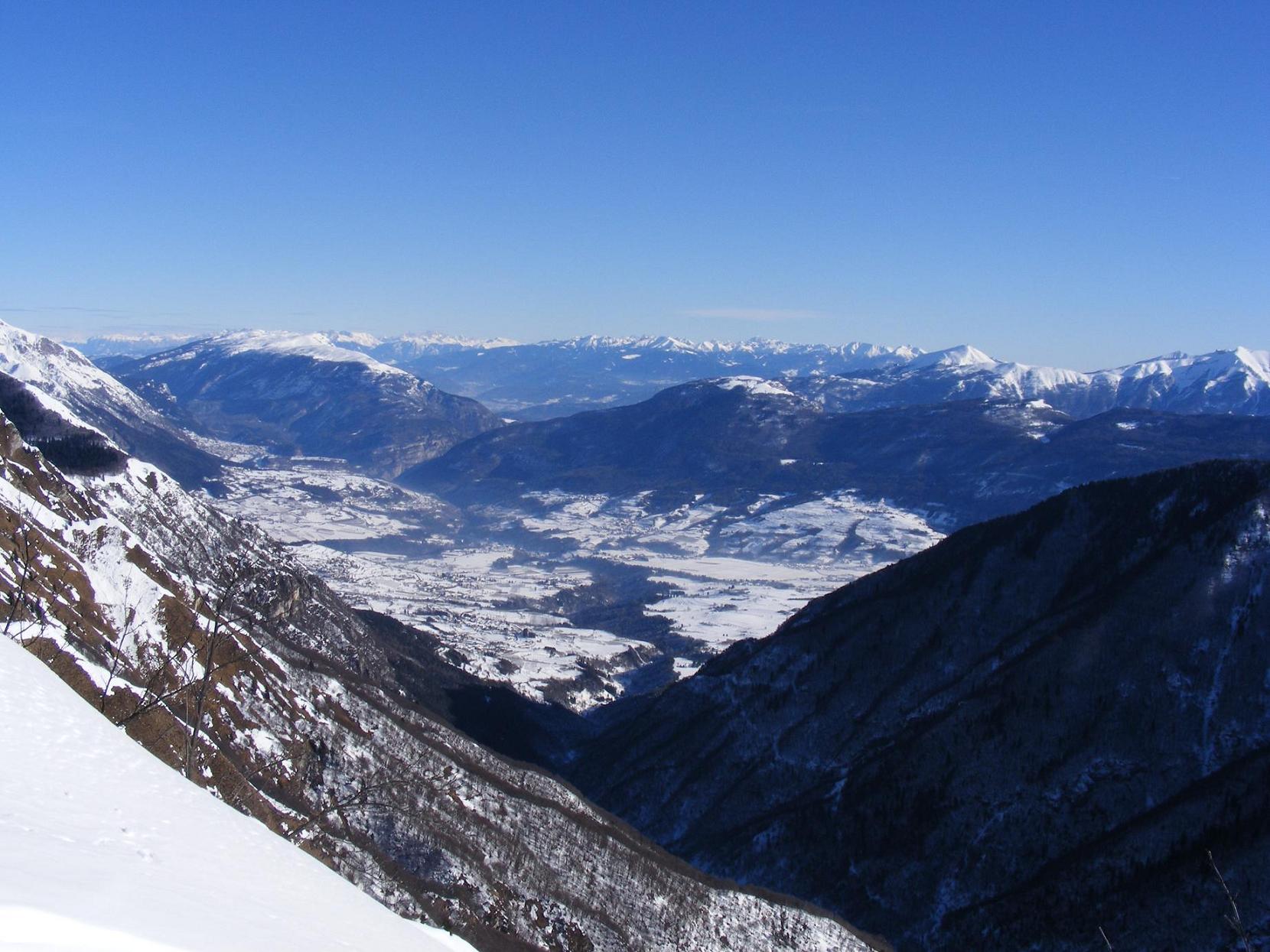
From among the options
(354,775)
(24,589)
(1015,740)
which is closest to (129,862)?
(24,589)

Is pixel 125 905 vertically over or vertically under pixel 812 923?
over

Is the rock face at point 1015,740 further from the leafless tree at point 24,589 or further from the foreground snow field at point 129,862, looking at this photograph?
the leafless tree at point 24,589

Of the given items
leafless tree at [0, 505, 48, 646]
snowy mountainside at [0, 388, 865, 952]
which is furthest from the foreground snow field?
snowy mountainside at [0, 388, 865, 952]

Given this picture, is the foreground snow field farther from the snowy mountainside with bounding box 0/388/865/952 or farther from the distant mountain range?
the snowy mountainside with bounding box 0/388/865/952

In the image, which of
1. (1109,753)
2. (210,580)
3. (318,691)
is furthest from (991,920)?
(210,580)

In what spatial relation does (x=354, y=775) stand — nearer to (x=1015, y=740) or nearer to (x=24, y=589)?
(x=24, y=589)

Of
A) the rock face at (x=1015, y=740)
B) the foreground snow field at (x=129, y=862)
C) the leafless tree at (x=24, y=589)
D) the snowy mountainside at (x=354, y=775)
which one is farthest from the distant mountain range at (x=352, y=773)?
the foreground snow field at (x=129, y=862)

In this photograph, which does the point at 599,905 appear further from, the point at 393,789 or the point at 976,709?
A: the point at 976,709

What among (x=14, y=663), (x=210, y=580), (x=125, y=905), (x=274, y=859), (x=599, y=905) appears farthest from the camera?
(x=210, y=580)
